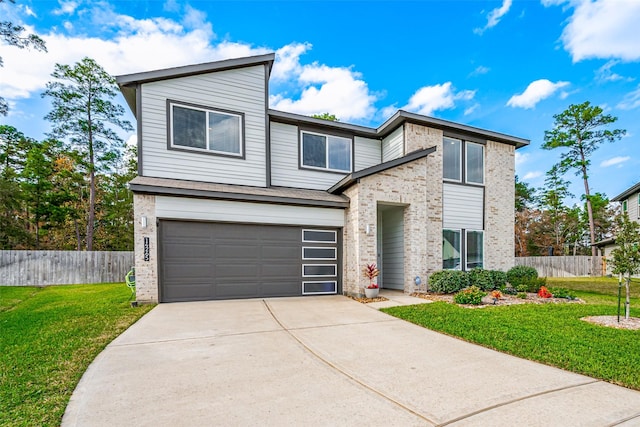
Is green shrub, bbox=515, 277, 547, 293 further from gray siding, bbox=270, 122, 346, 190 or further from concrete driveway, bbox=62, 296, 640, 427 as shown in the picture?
gray siding, bbox=270, 122, 346, 190

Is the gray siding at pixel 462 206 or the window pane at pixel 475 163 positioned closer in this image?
the gray siding at pixel 462 206

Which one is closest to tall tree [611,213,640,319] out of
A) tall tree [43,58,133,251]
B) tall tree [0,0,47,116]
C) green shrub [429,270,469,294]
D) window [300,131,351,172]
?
green shrub [429,270,469,294]

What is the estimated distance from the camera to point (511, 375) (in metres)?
3.63

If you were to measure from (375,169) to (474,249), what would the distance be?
574 cm

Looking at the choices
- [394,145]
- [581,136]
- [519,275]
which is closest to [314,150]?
[394,145]

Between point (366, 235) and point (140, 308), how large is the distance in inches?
251

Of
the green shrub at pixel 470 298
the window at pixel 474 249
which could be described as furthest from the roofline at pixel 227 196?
the window at pixel 474 249

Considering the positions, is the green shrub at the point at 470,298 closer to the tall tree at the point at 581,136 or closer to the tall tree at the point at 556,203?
the tall tree at the point at 581,136

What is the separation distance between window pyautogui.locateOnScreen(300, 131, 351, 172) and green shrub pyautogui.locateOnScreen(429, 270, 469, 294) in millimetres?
4899

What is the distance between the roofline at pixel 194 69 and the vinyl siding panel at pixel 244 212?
12.2ft

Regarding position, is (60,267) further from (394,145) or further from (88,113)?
(394,145)

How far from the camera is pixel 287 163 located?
10.8m

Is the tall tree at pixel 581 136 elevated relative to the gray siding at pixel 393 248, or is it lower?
elevated

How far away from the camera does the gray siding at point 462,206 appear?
37.4 feet
